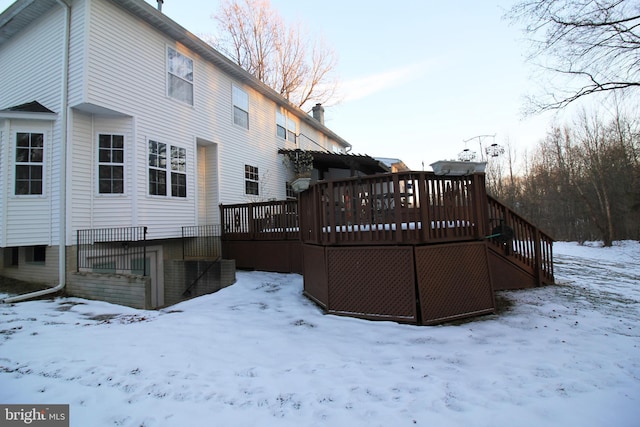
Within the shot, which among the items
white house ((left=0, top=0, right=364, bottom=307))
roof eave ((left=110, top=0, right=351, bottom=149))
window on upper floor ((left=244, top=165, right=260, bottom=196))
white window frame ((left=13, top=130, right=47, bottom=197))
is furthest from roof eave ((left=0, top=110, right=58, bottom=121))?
window on upper floor ((left=244, top=165, right=260, bottom=196))

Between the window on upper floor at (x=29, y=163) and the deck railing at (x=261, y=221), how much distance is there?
449 cm

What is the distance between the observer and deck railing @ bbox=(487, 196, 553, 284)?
647cm

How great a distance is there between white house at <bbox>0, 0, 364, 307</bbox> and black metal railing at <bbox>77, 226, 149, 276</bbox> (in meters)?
0.16

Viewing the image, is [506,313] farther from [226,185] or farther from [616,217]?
[616,217]

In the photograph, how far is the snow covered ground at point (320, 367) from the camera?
2465 millimetres

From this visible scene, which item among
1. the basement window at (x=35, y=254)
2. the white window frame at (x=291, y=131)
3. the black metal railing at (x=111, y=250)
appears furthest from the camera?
the white window frame at (x=291, y=131)

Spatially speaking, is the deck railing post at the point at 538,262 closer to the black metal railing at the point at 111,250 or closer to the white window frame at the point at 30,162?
the black metal railing at the point at 111,250

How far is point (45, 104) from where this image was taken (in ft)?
24.8

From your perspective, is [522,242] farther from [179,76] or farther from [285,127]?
[285,127]

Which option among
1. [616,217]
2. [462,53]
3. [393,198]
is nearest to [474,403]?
[393,198]

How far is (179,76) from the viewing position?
943cm

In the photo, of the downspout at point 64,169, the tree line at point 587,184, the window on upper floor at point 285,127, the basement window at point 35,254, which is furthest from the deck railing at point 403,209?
the tree line at point 587,184

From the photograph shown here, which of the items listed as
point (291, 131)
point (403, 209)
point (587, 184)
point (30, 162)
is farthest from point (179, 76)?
point (587, 184)
